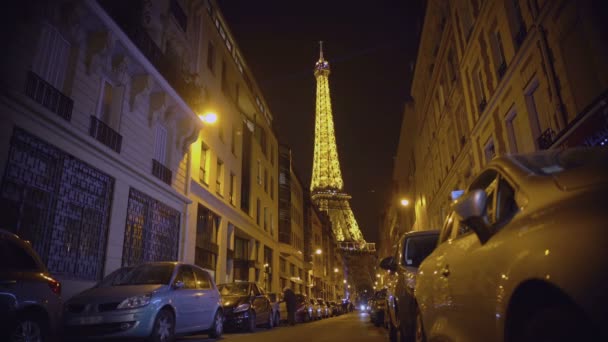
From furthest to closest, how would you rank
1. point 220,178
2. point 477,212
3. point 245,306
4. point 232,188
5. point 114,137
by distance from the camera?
point 232,188, point 220,178, point 114,137, point 245,306, point 477,212

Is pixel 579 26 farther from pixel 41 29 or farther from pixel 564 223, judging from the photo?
pixel 41 29

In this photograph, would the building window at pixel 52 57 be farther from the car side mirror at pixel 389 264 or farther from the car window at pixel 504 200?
the car window at pixel 504 200

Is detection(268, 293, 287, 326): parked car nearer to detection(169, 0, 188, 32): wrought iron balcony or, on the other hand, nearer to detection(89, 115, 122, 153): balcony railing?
detection(89, 115, 122, 153): balcony railing

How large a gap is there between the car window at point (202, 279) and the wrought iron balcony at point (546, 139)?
32.5ft

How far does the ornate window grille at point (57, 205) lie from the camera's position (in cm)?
1009

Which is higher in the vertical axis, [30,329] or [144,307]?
[144,307]

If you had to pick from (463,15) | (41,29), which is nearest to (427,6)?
(463,15)

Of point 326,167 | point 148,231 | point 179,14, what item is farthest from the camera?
point 326,167

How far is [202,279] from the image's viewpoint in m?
10.8

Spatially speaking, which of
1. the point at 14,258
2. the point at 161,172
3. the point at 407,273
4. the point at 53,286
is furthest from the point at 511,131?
the point at 14,258

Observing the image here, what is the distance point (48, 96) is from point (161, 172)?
6.25m

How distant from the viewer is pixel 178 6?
20.5 metres

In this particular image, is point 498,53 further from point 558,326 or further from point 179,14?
point 558,326

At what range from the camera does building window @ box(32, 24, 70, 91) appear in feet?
37.6
